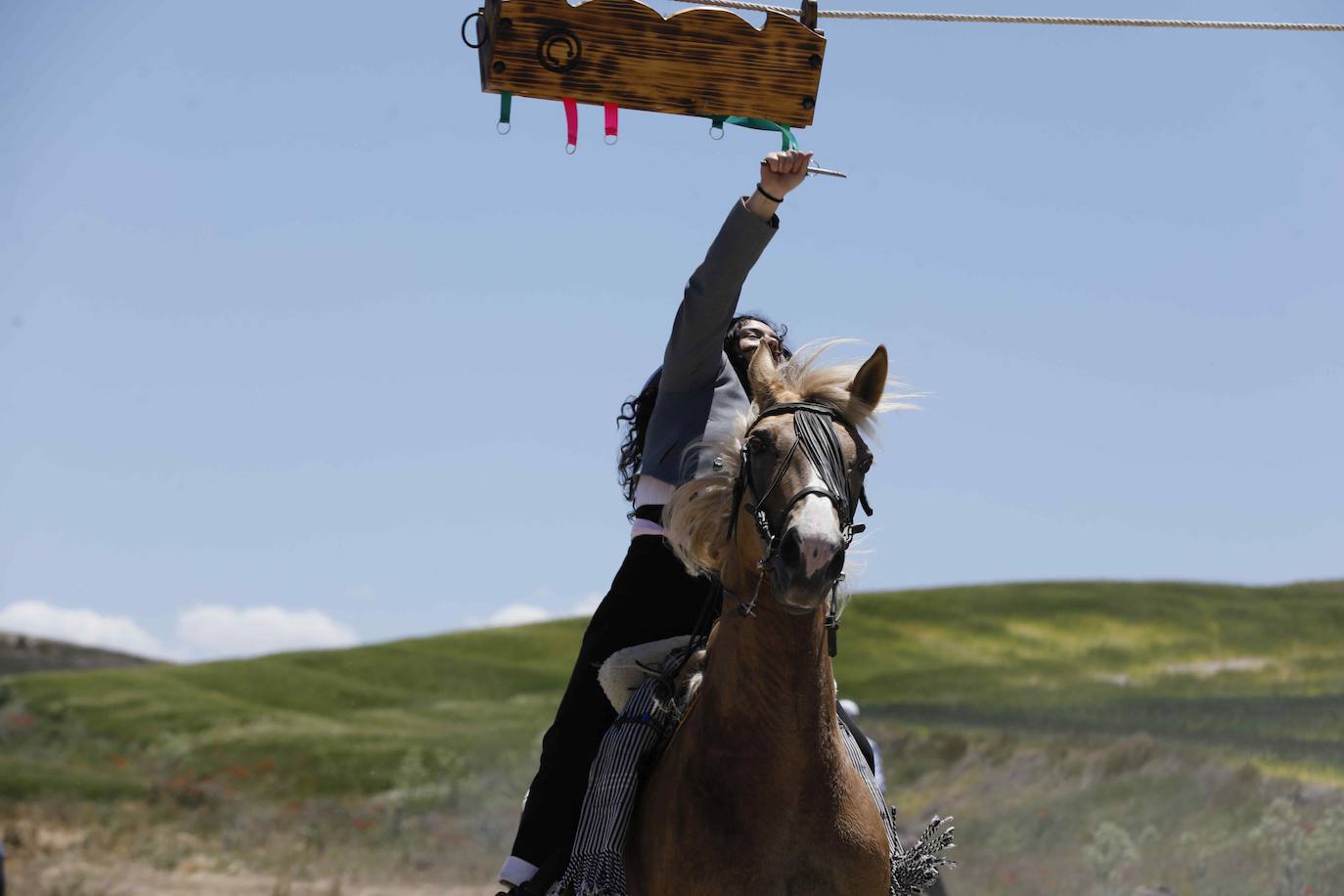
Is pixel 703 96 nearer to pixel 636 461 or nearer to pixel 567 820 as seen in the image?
pixel 636 461

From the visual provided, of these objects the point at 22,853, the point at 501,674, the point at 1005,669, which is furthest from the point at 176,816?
the point at 1005,669

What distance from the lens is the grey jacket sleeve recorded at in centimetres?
514

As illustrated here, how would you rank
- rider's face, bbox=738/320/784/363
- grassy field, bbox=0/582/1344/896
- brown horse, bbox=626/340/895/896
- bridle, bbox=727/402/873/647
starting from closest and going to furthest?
1. bridle, bbox=727/402/873/647
2. brown horse, bbox=626/340/895/896
3. rider's face, bbox=738/320/784/363
4. grassy field, bbox=0/582/1344/896

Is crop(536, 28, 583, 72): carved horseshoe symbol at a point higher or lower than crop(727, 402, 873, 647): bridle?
higher

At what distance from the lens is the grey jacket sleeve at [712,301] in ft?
16.9

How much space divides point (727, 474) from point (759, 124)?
1571mm

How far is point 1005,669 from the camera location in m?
25.9

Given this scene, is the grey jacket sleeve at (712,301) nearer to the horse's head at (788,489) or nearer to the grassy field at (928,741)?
the horse's head at (788,489)

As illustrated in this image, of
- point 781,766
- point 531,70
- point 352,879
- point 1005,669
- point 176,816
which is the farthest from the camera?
point 1005,669

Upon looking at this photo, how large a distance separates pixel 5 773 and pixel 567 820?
65.1 ft

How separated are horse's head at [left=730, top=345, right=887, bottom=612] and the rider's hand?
2.02ft

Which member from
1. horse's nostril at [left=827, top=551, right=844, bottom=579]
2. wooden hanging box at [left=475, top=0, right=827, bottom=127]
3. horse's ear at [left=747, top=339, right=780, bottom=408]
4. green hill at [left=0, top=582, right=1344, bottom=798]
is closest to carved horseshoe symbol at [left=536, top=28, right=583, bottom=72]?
wooden hanging box at [left=475, top=0, right=827, bottom=127]

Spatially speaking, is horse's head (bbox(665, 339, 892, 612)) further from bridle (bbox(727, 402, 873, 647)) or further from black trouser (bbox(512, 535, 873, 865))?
black trouser (bbox(512, 535, 873, 865))

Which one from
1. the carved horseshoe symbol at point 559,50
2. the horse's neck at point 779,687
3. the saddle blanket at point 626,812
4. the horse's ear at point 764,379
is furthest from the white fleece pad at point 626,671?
the carved horseshoe symbol at point 559,50
